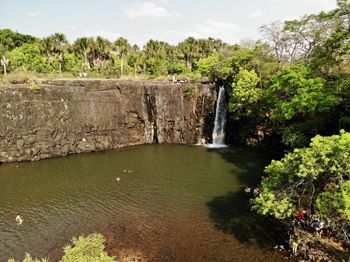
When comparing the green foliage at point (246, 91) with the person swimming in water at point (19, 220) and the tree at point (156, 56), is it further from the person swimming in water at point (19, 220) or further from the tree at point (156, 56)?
the tree at point (156, 56)

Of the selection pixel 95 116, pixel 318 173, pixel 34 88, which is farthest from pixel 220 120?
pixel 318 173

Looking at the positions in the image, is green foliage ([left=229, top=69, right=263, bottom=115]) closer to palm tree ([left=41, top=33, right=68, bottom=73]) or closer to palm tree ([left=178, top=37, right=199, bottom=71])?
palm tree ([left=41, top=33, right=68, bottom=73])

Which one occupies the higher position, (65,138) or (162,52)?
(162,52)

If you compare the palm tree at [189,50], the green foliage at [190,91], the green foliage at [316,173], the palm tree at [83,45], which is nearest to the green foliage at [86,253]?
the green foliage at [316,173]

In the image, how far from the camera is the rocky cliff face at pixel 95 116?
34438 mm

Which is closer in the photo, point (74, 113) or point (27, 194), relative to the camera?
point (27, 194)

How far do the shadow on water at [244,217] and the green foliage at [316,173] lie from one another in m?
3.63

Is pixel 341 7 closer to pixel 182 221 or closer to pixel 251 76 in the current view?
pixel 251 76

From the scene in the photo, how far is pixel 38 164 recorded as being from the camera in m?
Result: 34.1

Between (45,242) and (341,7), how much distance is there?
25.6m

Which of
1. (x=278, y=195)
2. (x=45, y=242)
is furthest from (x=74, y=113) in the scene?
(x=278, y=195)

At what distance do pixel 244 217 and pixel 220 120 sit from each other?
22212 mm

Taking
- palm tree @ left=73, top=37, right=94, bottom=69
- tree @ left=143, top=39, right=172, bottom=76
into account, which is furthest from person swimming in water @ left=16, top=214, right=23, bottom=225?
tree @ left=143, top=39, right=172, bottom=76

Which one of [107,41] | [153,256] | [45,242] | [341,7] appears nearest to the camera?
[153,256]
